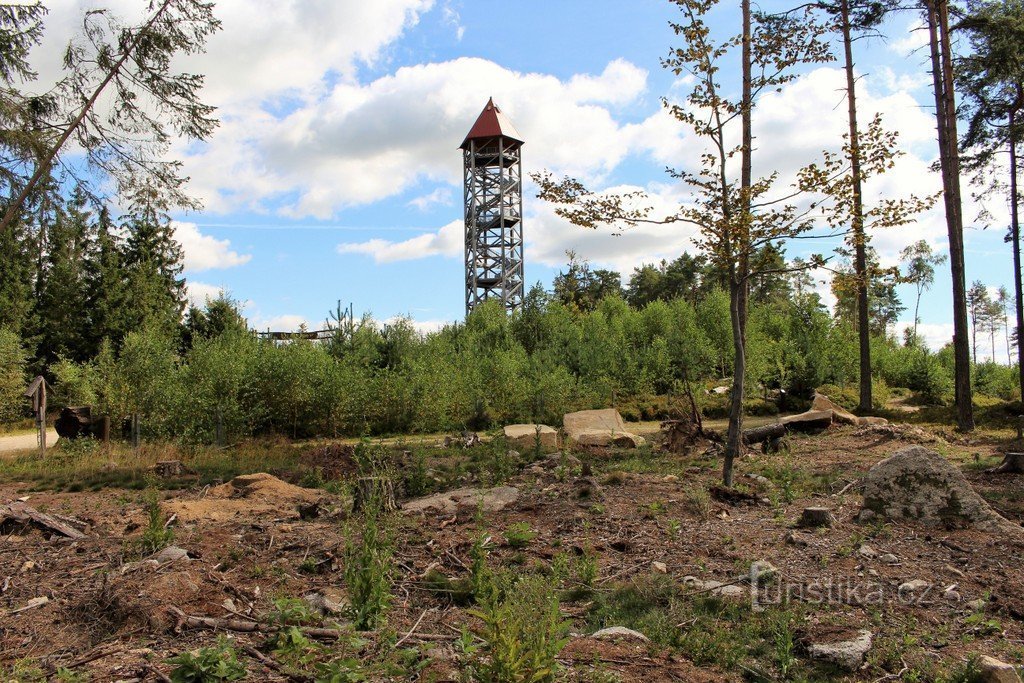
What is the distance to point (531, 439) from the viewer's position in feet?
44.3

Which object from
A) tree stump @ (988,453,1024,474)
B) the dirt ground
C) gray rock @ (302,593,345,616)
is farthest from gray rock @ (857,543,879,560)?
tree stump @ (988,453,1024,474)

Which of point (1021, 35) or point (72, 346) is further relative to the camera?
point (72, 346)

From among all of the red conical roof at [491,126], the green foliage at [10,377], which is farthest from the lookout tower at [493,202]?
the green foliage at [10,377]

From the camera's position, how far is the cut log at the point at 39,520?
695 cm

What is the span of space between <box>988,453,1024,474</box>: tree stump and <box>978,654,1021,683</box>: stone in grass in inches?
273

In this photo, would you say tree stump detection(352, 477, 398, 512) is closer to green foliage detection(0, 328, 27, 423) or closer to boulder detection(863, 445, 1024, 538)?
boulder detection(863, 445, 1024, 538)

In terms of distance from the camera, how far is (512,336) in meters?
27.3

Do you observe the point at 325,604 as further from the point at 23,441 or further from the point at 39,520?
the point at 23,441

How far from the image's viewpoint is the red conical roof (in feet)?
130

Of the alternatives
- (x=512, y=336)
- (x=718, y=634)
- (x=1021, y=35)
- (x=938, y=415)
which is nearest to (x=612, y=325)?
(x=512, y=336)

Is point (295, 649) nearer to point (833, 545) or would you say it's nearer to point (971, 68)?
point (833, 545)

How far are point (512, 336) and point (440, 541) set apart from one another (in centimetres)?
2103

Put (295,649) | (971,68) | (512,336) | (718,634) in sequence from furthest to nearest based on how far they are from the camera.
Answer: (512,336) → (971,68) → (718,634) → (295,649)

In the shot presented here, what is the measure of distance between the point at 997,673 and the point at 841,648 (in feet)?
2.36
